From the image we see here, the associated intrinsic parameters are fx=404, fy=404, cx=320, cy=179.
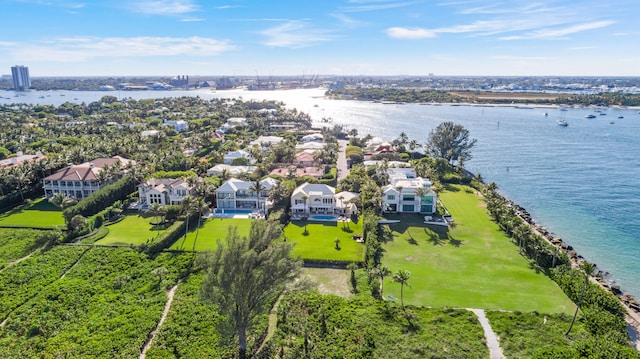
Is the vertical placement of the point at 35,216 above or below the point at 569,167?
below

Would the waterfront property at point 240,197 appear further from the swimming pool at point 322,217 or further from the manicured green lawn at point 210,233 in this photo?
the swimming pool at point 322,217

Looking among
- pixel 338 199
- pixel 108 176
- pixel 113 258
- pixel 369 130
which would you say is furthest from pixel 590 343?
pixel 369 130

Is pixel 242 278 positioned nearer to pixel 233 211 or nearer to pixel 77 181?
pixel 233 211

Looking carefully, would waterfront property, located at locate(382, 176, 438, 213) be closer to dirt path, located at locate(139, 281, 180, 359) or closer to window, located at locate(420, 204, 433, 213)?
window, located at locate(420, 204, 433, 213)

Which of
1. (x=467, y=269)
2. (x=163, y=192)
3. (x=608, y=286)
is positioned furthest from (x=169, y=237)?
(x=608, y=286)

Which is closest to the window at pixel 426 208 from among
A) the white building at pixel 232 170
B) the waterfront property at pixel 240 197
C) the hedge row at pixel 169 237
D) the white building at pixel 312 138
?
the waterfront property at pixel 240 197

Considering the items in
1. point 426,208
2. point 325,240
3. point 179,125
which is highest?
point 179,125
